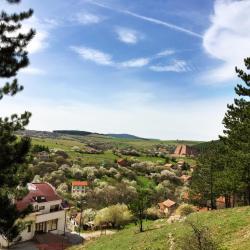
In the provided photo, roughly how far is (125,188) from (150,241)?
65265 millimetres

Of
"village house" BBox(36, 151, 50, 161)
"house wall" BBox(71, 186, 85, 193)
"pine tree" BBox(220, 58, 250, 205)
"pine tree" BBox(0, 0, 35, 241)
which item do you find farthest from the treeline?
"village house" BBox(36, 151, 50, 161)

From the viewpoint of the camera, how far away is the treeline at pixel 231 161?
42.4 meters

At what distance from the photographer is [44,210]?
2394 inches

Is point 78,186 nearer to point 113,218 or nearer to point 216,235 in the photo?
point 113,218

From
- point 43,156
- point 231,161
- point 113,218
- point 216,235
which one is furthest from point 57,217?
point 43,156

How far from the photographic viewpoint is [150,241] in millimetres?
36250

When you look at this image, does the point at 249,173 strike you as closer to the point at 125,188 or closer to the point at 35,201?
the point at 35,201

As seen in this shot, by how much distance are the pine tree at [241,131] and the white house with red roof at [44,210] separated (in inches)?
1089

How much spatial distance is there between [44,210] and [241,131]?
107 feet

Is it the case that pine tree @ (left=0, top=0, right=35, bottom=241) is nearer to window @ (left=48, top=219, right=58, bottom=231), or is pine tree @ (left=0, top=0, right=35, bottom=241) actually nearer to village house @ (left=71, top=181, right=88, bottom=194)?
window @ (left=48, top=219, right=58, bottom=231)

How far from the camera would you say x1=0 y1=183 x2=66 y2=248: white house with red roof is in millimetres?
57041

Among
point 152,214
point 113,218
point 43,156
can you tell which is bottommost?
point 113,218

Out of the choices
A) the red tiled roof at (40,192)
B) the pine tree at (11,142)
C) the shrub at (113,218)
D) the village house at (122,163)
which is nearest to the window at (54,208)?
the red tiled roof at (40,192)

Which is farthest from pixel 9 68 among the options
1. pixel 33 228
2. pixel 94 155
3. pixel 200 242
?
pixel 94 155
